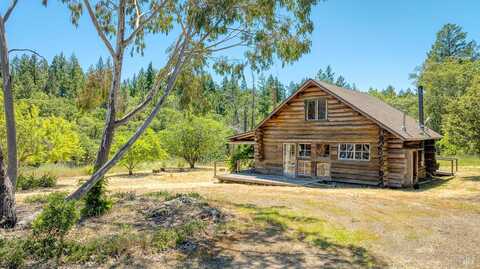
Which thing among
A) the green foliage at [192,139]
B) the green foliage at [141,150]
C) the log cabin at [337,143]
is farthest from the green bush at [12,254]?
the green foliage at [192,139]

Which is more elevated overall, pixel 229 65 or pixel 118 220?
pixel 229 65

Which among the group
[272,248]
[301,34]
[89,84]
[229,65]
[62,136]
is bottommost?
[272,248]

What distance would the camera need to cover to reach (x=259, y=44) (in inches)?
502

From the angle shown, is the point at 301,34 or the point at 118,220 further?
the point at 301,34

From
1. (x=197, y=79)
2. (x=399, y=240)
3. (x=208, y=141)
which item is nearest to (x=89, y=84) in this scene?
(x=197, y=79)

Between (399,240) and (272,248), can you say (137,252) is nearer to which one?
(272,248)

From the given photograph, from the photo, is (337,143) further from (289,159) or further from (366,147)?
(289,159)

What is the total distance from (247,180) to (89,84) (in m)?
11.8

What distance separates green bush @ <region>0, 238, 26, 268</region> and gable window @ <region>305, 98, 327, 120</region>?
55.9 feet

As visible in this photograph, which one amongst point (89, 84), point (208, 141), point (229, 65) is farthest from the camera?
point (208, 141)

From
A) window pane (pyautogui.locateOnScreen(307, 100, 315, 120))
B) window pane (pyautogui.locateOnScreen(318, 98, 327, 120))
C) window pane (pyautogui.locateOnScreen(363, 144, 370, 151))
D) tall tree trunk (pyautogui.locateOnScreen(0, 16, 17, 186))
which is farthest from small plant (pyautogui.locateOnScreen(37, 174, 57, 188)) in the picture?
window pane (pyautogui.locateOnScreen(363, 144, 370, 151))

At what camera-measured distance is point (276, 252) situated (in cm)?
750

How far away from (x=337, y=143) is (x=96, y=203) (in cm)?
1402

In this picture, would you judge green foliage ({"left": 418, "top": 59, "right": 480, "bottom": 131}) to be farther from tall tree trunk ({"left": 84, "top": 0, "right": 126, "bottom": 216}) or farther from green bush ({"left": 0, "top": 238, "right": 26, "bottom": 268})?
green bush ({"left": 0, "top": 238, "right": 26, "bottom": 268})
